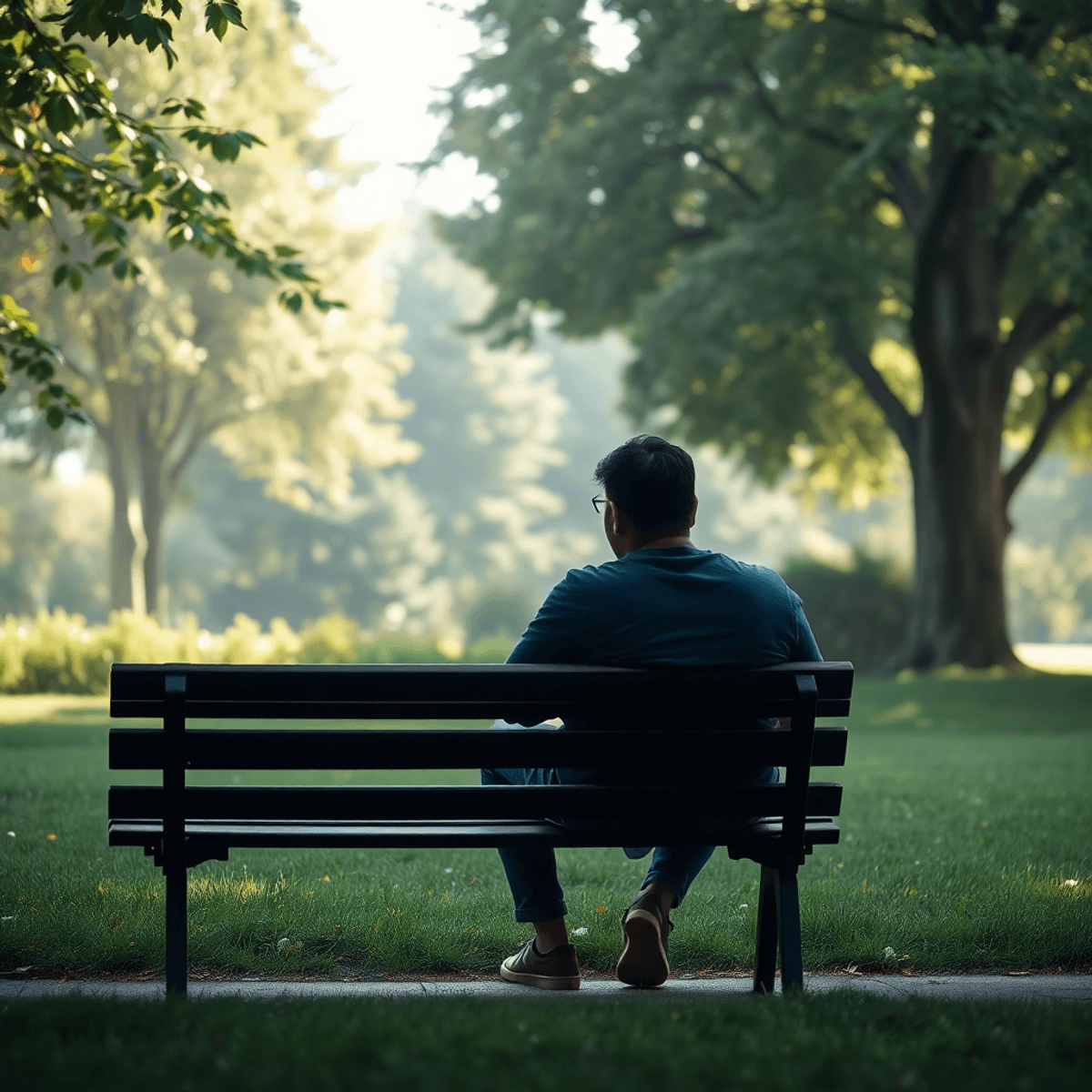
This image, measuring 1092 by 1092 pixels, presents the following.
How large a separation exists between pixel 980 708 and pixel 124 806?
14142 millimetres

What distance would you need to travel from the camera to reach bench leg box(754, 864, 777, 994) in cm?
353

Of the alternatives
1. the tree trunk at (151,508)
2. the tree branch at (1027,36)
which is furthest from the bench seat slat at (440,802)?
the tree trunk at (151,508)

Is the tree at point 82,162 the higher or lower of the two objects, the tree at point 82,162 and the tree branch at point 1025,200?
the lower

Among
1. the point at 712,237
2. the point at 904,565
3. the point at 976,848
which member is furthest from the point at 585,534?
the point at 976,848

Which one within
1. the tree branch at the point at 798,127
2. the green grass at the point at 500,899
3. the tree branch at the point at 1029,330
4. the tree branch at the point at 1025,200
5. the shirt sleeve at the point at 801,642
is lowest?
the green grass at the point at 500,899

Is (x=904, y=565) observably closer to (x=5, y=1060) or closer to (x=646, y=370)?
(x=646, y=370)

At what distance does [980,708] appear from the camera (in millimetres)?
15617

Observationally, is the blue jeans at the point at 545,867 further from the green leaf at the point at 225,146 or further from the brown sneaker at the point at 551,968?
the green leaf at the point at 225,146

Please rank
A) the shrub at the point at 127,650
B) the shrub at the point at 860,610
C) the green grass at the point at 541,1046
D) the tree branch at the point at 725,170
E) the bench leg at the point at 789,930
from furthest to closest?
the shrub at the point at 860,610
the tree branch at the point at 725,170
the shrub at the point at 127,650
the bench leg at the point at 789,930
the green grass at the point at 541,1046

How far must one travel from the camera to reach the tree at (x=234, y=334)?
22250mm

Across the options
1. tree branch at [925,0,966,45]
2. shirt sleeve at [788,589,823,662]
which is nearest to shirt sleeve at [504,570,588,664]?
shirt sleeve at [788,589,823,662]

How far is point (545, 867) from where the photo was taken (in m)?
3.57

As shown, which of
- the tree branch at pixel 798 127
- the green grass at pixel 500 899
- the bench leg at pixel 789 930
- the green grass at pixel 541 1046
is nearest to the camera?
the green grass at pixel 541 1046

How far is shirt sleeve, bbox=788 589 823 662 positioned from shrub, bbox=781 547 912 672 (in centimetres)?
2067
